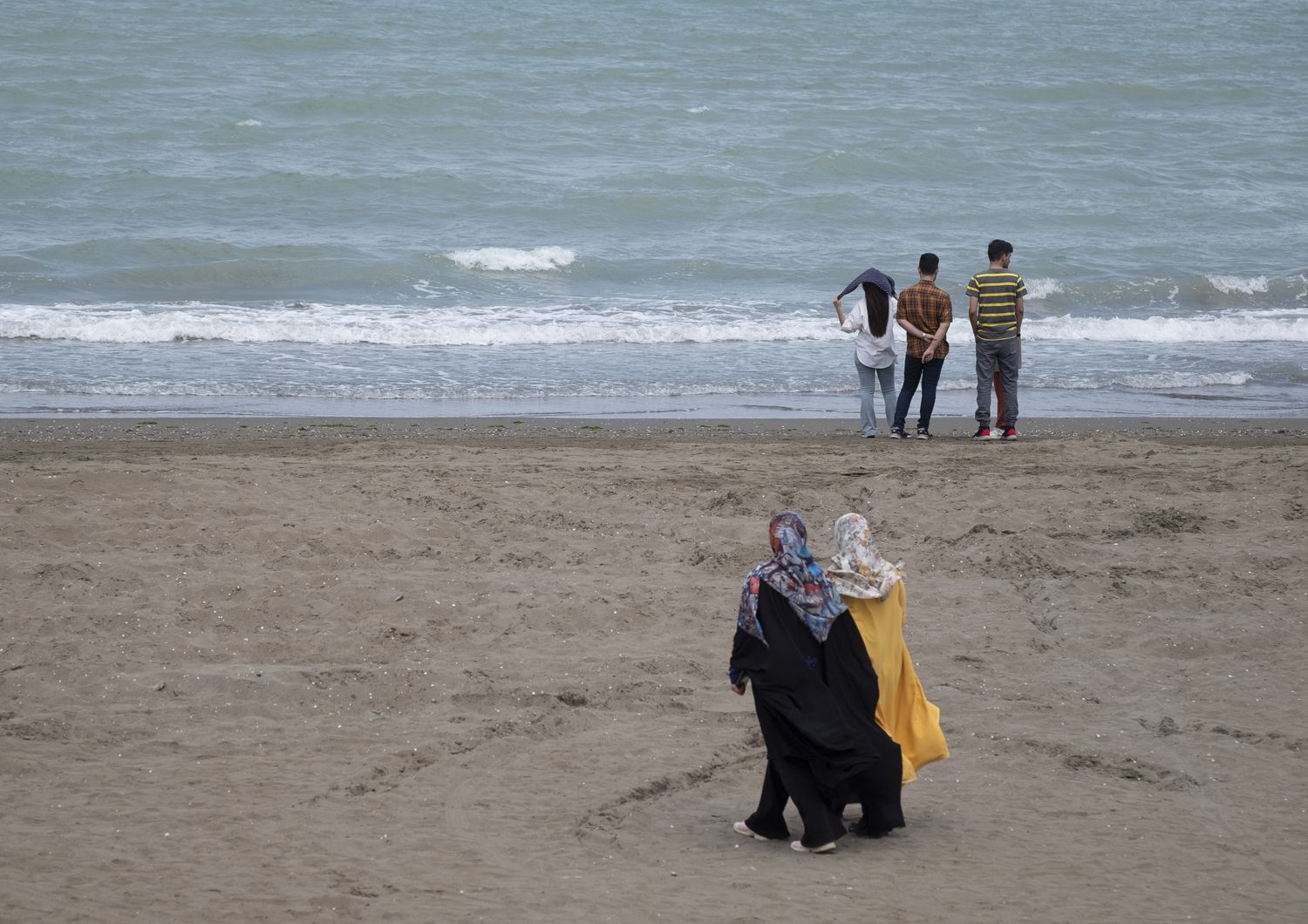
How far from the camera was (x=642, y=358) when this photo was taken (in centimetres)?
1664

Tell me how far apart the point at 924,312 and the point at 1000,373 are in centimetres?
85

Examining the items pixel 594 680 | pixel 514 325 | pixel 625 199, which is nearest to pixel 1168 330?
pixel 514 325

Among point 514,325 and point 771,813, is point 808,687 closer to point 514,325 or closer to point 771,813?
point 771,813

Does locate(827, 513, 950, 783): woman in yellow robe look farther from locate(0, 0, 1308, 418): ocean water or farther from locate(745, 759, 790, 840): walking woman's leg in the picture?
locate(0, 0, 1308, 418): ocean water

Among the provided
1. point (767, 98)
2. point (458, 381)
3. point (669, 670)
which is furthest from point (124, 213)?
point (669, 670)

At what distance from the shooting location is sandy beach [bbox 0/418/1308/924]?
190 inches

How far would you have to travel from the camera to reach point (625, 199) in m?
26.8

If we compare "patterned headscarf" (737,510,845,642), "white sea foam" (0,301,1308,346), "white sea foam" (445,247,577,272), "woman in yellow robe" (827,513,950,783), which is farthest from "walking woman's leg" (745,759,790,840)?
"white sea foam" (445,247,577,272)

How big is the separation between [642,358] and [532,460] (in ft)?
20.6

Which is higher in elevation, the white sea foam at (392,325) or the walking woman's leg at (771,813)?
the white sea foam at (392,325)

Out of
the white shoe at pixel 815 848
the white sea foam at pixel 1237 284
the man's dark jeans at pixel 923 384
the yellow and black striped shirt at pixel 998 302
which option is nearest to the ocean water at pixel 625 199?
the white sea foam at pixel 1237 284

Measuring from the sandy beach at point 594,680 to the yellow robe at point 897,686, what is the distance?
12.3 inches

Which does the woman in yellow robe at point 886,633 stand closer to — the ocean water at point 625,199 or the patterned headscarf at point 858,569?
the patterned headscarf at point 858,569

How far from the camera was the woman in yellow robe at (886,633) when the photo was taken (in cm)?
515
